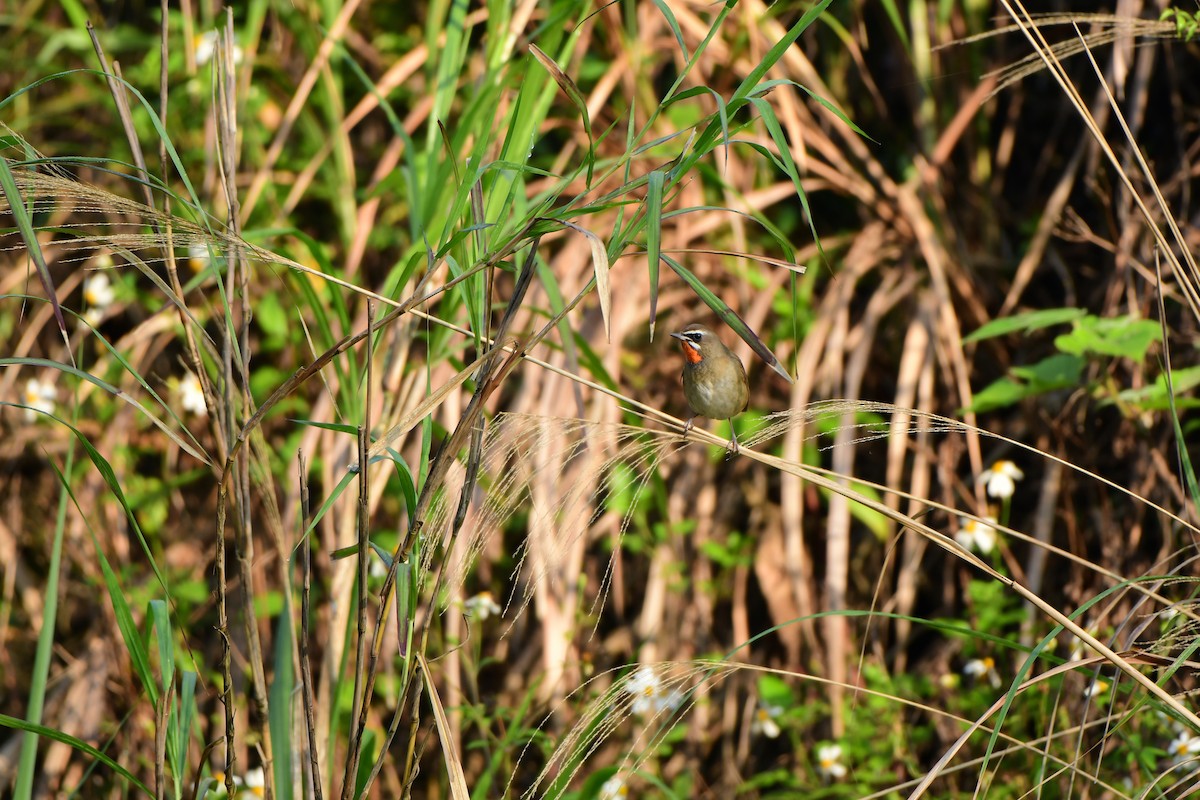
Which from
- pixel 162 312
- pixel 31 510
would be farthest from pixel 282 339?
pixel 31 510

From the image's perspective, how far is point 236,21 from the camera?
407cm

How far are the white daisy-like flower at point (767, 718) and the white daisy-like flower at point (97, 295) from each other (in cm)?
238

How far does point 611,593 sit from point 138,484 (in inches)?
63.7

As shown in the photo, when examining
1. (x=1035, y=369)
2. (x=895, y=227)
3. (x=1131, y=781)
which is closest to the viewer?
(x=1131, y=781)

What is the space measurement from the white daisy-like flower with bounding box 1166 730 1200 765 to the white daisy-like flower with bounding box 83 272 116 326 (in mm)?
3200

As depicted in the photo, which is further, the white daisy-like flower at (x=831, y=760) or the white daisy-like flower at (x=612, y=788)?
the white daisy-like flower at (x=831, y=760)

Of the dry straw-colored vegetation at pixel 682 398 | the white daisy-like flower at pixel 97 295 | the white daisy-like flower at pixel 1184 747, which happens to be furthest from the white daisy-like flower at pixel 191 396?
the white daisy-like flower at pixel 1184 747

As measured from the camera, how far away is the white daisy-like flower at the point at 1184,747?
77.9 inches

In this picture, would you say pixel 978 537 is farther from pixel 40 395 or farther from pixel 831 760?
pixel 40 395

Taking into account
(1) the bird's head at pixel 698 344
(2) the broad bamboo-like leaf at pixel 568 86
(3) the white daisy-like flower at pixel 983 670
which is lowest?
(3) the white daisy-like flower at pixel 983 670

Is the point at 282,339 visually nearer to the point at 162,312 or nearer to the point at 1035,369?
the point at 162,312

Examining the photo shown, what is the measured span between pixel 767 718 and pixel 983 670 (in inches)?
23.9

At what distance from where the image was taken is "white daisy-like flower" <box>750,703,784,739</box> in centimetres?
301

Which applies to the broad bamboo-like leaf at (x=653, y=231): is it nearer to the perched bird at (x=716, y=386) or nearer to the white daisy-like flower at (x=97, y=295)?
the perched bird at (x=716, y=386)
